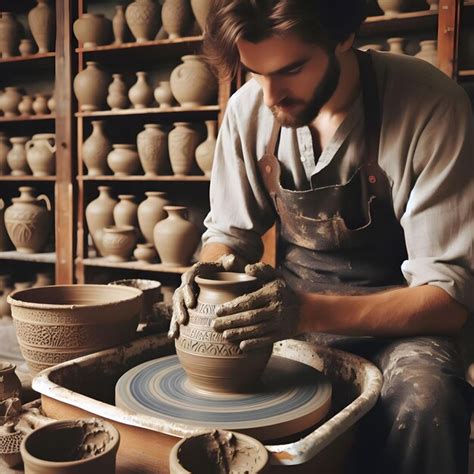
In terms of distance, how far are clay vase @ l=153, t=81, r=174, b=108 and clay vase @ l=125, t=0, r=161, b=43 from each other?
322 mm

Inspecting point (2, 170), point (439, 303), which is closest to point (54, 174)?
point (2, 170)

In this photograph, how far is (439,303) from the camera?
1515mm

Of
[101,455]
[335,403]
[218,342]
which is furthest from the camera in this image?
[335,403]

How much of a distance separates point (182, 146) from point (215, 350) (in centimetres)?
260

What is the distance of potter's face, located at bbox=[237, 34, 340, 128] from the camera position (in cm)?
150

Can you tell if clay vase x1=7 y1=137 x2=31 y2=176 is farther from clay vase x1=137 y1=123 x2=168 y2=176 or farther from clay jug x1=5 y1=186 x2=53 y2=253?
clay vase x1=137 y1=123 x2=168 y2=176

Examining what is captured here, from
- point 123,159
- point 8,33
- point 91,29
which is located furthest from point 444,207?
point 8,33

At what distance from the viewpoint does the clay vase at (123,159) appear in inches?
154

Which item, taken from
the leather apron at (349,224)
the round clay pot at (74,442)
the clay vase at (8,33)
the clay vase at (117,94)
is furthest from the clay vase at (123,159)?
the round clay pot at (74,442)

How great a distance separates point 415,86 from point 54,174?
3210 mm

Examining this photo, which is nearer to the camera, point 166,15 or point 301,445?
point 301,445

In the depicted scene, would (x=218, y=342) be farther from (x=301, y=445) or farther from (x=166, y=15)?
(x=166, y=15)

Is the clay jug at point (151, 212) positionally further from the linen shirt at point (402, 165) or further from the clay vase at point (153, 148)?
the linen shirt at point (402, 165)

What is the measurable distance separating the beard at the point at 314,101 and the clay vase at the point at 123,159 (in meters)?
2.42
